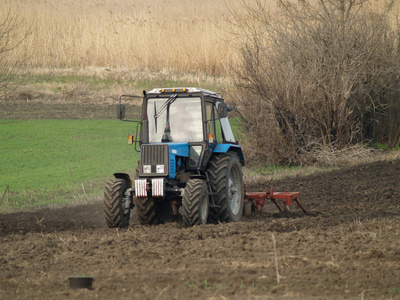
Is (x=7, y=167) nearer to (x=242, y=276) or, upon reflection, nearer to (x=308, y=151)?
(x=308, y=151)

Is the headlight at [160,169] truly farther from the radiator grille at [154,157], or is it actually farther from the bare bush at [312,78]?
the bare bush at [312,78]

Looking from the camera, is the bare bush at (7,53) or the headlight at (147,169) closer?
the headlight at (147,169)

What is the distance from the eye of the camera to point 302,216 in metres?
10.8

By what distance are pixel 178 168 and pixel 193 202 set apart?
98 centimetres

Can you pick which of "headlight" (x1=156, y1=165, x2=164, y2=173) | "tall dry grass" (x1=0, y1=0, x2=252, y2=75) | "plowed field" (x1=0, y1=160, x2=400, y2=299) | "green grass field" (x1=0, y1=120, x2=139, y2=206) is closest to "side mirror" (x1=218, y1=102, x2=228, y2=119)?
"headlight" (x1=156, y1=165, x2=164, y2=173)

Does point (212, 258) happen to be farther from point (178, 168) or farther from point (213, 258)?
point (178, 168)

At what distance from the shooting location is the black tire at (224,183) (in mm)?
9578

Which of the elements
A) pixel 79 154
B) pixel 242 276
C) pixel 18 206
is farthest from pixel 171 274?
pixel 79 154

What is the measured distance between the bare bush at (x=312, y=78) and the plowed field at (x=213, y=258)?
8.21m

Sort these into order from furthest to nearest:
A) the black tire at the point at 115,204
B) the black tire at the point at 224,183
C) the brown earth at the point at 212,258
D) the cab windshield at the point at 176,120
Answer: the cab windshield at the point at 176,120, the black tire at the point at 224,183, the black tire at the point at 115,204, the brown earth at the point at 212,258

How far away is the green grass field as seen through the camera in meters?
15.3

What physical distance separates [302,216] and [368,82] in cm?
1125

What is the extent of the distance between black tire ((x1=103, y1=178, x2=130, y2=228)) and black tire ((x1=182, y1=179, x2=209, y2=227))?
95 centimetres

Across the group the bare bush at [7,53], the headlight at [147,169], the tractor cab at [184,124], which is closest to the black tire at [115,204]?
the headlight at [147,169]
